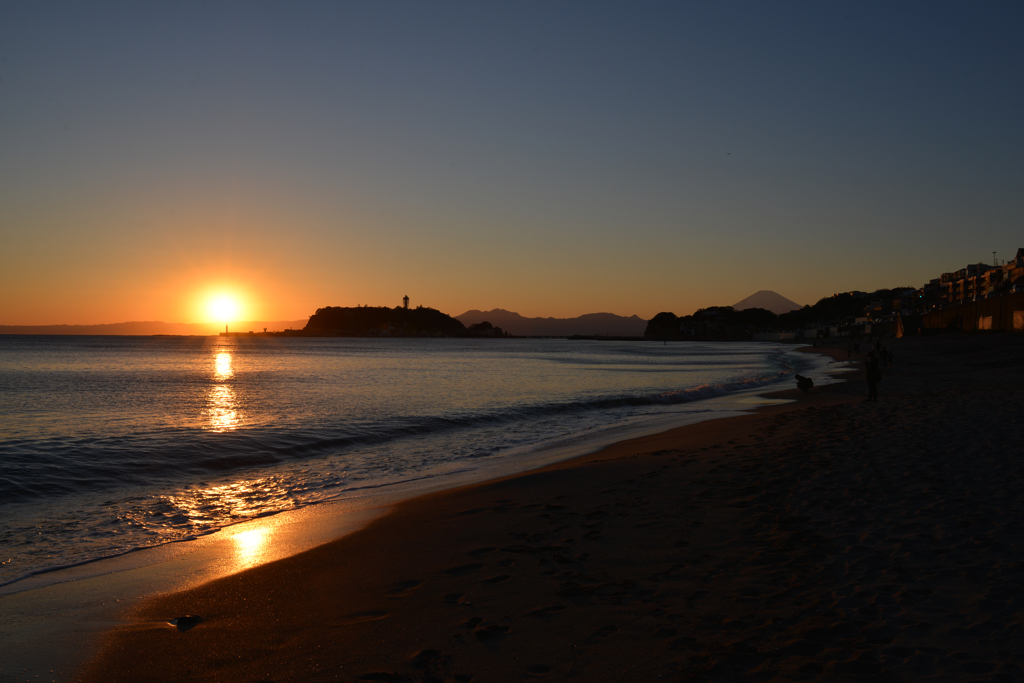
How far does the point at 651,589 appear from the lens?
514 centimetres

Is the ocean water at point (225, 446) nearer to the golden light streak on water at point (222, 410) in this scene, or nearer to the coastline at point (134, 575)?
the golden light streak on water at point (222, 410)

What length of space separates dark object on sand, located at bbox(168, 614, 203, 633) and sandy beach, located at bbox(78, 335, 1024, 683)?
2 cm

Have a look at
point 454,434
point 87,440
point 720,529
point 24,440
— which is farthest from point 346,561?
point 24,440

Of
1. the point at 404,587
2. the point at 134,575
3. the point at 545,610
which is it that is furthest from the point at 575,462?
the point at 134,575

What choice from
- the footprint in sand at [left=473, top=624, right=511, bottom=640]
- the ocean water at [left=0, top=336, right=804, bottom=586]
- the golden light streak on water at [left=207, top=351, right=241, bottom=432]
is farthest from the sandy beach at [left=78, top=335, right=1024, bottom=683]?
the golden light streak on water at [left=207, top=351, right=241, bottom=432]

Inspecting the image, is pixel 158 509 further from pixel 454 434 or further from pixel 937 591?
pixel 937 591

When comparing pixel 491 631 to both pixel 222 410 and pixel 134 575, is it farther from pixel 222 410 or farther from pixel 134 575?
pixel 222 410

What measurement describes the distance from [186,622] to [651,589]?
411 centimetres

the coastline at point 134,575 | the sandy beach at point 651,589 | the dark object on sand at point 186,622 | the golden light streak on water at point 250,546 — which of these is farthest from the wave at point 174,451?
the dark object on sand at point 186,622

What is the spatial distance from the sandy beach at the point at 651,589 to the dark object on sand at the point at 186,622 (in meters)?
0.02

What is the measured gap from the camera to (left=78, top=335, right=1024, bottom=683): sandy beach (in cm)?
398

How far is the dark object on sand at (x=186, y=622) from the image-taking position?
5.02 meters

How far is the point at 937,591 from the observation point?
465cm

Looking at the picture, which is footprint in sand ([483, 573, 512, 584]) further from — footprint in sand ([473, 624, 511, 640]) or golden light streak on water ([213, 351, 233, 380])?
golden light streak on water ([213, 351, 233, 380])
